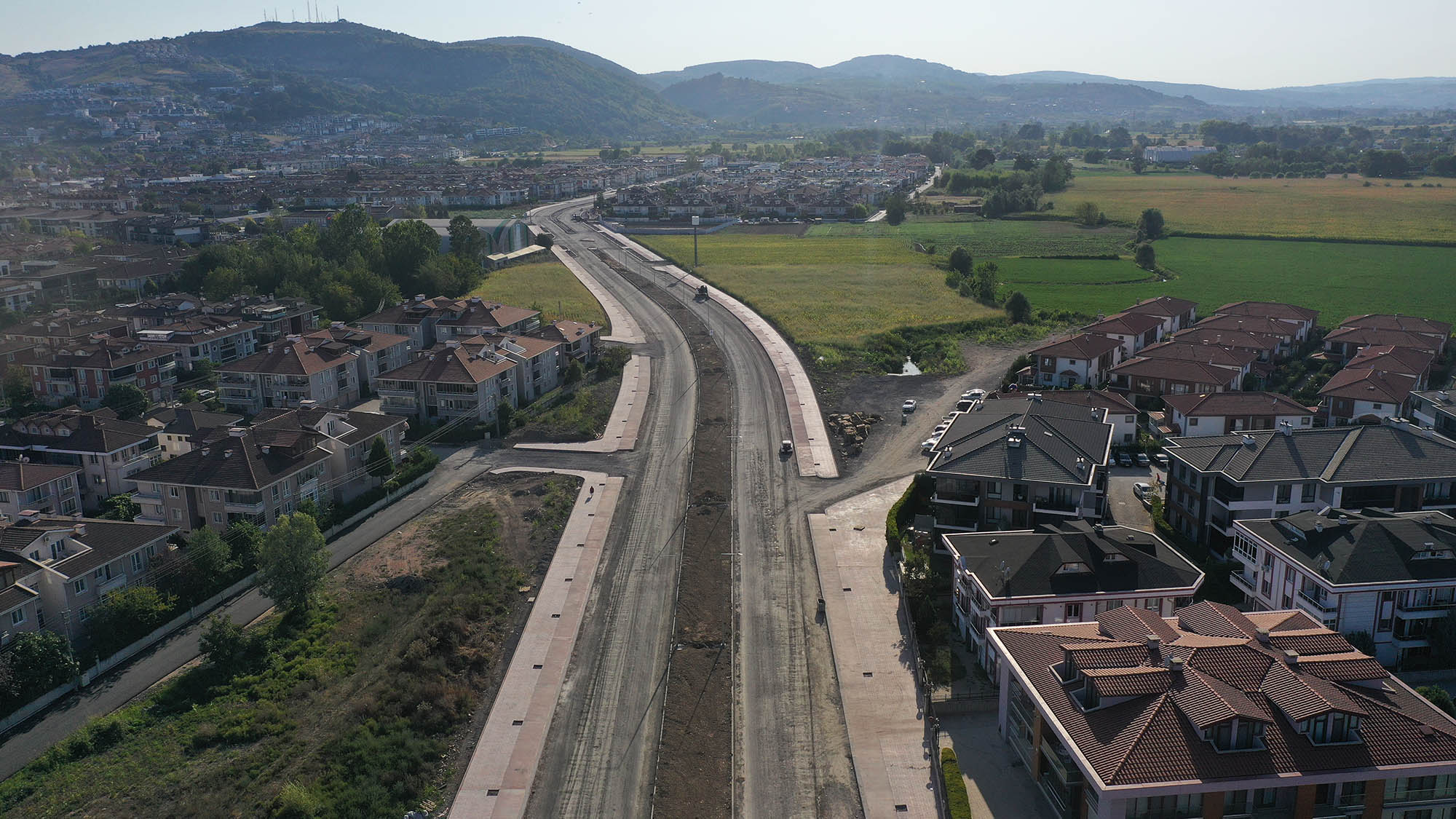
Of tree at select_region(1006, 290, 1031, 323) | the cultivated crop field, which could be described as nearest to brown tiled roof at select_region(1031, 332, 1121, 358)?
tree at select_region(1006, 290, 1031, 323)

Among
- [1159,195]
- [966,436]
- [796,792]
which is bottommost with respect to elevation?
[796,792]

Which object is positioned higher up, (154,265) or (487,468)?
(154,265)

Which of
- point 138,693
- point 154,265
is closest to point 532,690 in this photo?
point 138,693

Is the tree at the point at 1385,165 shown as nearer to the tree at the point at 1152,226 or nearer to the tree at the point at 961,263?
the tree at the point at 1152,226

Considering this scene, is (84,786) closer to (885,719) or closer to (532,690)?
(532,690)

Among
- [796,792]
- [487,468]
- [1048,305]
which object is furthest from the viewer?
[1048,305]

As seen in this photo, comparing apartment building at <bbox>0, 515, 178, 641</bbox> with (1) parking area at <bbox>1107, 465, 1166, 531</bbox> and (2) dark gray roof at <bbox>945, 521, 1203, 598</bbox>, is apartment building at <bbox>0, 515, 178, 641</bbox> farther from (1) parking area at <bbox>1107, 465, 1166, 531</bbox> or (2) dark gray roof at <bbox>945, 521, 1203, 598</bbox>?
(1) parking area at <bbox>1107, 465, 1166, 531</bbox>
